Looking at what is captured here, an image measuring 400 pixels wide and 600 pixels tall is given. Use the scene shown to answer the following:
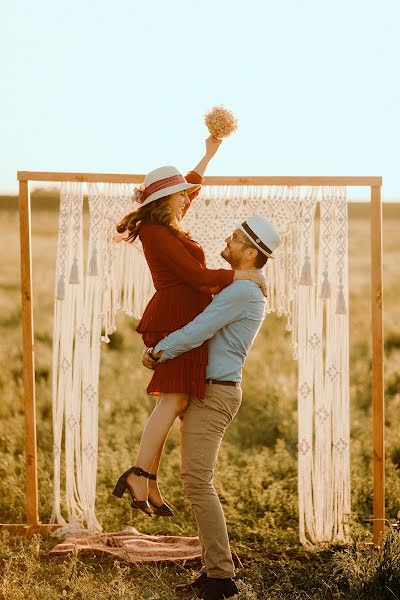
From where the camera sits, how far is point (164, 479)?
6.37 metres

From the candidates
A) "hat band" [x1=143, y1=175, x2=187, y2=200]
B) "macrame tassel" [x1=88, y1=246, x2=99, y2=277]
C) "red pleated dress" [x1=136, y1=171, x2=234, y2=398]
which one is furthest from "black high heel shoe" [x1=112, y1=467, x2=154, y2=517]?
"macrame tassel" [x1=88, y1=246, x2=99, y2=277]

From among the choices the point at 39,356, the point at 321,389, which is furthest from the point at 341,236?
the point at 39,356

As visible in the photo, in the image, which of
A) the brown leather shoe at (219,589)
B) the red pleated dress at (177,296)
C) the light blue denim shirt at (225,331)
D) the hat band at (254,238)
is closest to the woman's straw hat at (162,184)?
the red pleated dress at (177,296)

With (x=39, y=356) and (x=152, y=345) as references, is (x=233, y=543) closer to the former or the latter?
(x=152, y=345)

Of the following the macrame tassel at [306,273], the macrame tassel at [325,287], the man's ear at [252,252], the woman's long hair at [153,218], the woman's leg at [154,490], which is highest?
the woman's long hair at [153,218]

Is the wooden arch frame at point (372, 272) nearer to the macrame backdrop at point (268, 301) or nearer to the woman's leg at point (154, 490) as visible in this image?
the macrame backdrop at point (268, 301)

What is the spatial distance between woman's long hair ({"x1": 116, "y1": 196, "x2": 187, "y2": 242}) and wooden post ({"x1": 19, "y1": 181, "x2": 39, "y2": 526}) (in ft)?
3.03

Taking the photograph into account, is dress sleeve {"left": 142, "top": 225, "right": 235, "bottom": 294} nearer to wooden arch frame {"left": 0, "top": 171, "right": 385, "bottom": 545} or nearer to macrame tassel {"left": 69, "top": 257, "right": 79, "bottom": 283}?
Answer: wooden arch frame {"left": 0, "top": 171, "right": 385, "bottom": 545}

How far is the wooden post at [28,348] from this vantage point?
16.4 ft

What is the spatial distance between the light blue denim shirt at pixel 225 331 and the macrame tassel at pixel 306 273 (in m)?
0.93

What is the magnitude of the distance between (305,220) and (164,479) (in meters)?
A: 2.31

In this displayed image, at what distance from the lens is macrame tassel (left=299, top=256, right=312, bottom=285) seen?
5012mm

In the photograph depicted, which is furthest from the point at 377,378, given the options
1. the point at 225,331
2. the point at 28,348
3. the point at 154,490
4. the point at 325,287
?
the point at 28,348

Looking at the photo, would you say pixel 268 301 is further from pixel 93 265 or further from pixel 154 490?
pixel 154 490
